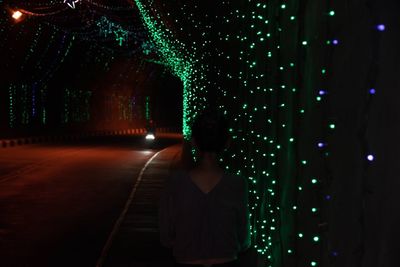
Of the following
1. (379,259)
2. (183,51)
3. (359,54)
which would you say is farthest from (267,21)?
(183,51)

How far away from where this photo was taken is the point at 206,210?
135 inches

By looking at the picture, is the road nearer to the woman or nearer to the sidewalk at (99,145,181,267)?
the sidewalk at (99,145,181,267)

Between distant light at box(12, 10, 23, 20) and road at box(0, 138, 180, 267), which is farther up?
distant light at box(12, 10, 23, 20)

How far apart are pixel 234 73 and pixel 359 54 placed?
369 centimetres

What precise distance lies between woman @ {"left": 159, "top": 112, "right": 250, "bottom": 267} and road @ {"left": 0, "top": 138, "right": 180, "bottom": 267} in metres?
5.48

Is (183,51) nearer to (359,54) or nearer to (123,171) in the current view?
(359,54)

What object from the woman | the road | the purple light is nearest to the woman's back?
the woman

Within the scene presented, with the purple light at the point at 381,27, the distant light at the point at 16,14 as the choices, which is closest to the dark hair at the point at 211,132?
the purple light at the point at 381,27

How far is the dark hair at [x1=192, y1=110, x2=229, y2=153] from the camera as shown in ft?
11.4

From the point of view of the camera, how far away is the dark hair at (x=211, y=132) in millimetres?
3475

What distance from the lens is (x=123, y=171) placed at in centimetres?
2320

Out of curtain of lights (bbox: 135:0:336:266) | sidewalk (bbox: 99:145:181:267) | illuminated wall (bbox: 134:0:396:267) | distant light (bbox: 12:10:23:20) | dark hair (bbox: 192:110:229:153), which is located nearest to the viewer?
illuminated wall (bbox: 134:0:396:267)

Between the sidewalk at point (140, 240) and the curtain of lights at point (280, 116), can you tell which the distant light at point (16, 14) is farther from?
the curtain of lights at point (280, 116)

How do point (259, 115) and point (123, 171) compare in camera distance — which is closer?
point (259, 115)
